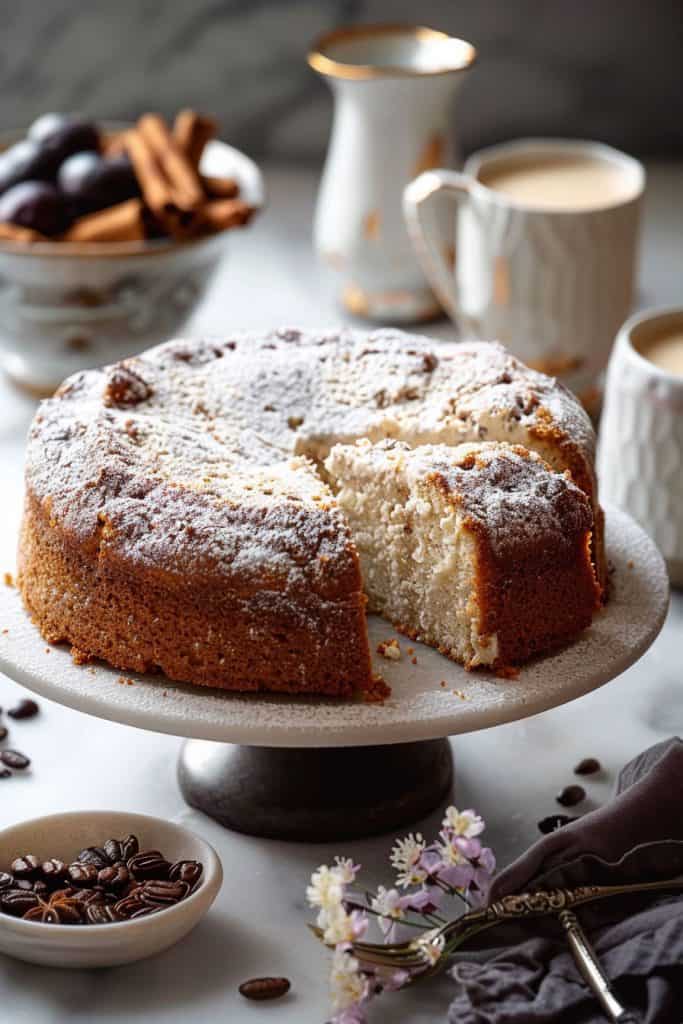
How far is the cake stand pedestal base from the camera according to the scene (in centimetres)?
171

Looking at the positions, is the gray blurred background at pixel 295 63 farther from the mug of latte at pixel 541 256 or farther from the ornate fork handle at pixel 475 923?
the ornate fork handle at pixel 475 923

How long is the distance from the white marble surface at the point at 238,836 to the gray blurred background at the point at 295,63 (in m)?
1.18

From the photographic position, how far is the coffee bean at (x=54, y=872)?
1523 millimetres

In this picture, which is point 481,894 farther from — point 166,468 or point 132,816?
point 166,468

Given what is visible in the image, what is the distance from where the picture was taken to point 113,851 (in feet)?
5.11

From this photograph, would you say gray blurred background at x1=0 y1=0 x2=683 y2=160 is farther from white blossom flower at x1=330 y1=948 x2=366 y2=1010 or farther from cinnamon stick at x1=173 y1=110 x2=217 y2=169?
white blossom flower at x1=330 y1=948 x2=366 y2=1010

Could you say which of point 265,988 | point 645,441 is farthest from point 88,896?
point 645,441

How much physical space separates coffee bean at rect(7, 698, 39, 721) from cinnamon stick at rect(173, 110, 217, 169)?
1.16 metres

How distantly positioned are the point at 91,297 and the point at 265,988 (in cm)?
137

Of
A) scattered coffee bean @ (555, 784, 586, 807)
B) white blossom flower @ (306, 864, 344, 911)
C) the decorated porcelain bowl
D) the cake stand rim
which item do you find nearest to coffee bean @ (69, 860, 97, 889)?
the cake stand rim

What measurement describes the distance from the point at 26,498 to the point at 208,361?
1.07ft

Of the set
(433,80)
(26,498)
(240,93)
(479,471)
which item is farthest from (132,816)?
(240,93)

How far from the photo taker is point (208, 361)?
→ 1.94 meters

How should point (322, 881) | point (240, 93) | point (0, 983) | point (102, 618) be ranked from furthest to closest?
point (240, 93) < point (102, 618) < point (0, 983) < point (322, 881)
